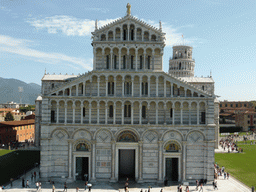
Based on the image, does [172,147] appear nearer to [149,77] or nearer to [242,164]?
[149,77]

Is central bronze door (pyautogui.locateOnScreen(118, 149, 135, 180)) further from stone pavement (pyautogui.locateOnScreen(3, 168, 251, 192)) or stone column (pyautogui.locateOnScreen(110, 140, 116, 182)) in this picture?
stone pavement (pyautogui.locateOnScreen(3, 168, 251, 192))

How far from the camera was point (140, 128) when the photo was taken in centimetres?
2869

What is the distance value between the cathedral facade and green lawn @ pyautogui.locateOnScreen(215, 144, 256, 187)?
19.9 ft

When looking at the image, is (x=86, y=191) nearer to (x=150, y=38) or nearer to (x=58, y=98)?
(x=58, y=98)

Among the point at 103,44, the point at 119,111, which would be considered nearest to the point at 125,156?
the point at 119,111

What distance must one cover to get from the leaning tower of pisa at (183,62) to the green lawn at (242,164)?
47.7 m

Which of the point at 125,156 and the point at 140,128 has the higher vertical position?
the point at 140,128

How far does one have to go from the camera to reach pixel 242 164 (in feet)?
126

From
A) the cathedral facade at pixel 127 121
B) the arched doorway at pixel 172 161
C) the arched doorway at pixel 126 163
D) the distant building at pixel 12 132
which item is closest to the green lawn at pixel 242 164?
the cathedral facade at pixel 127 121

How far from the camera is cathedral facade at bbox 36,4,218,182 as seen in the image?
2862cm

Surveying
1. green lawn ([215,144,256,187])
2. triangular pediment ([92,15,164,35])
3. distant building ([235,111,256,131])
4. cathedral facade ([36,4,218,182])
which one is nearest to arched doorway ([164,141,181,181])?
cathedral facade ([36,4,218,182])

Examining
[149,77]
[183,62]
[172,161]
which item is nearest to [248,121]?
[183,62]

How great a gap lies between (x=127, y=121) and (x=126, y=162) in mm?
6093

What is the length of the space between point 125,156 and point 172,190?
801cm
